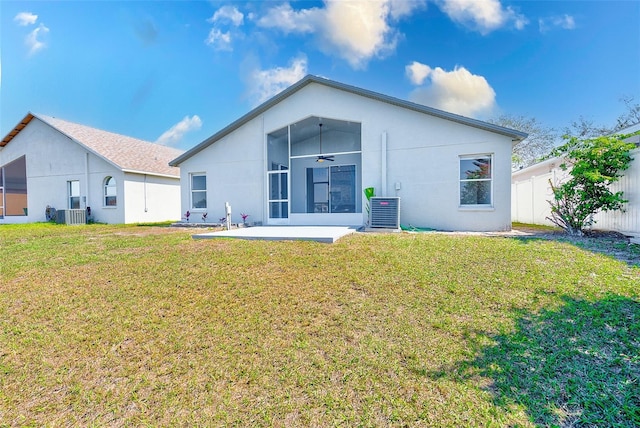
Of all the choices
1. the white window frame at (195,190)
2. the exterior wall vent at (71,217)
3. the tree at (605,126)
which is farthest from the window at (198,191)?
the tree at (605,126)

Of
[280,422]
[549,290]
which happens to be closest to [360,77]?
[549,290]

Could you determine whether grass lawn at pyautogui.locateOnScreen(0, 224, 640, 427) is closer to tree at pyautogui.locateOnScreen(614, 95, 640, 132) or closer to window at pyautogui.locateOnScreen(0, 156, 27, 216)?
window at pyautogui.locateOnScreen(0, 156, 27, 216)

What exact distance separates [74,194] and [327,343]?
64.8 feet

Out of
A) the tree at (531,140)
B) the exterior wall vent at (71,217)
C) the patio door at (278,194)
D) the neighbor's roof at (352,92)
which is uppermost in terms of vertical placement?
the tree at (531,140)

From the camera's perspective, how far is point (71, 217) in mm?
14648

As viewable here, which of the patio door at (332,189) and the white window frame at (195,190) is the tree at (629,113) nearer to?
the patio door at (332,189)

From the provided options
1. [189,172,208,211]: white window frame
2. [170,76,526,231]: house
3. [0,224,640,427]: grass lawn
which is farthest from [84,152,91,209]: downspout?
[0,224,640,427]: grass lawn

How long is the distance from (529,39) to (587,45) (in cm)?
266

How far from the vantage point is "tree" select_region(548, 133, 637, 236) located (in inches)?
276

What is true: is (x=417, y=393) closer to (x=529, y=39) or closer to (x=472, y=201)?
(x=472, y=201)

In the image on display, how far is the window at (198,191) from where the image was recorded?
1306 cm

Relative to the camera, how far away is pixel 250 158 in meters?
12.0

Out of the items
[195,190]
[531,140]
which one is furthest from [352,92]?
[531,140]

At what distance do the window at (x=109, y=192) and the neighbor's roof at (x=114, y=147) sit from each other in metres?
1.35
